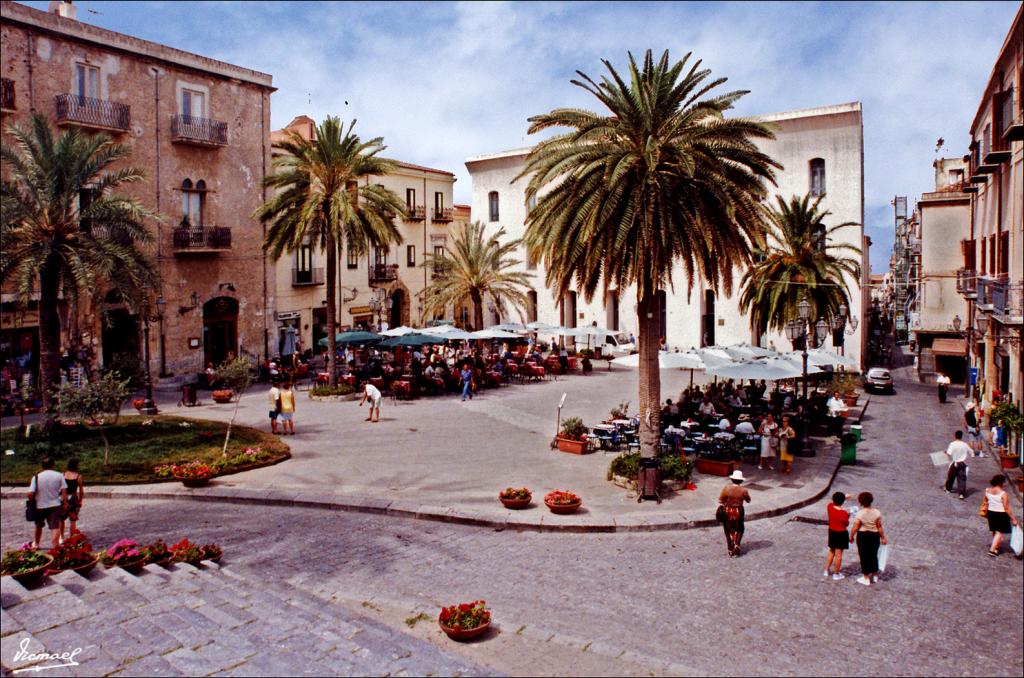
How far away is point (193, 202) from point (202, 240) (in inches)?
68.3

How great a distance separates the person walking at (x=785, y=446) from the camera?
58.5 ft

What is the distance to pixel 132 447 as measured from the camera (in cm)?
1903

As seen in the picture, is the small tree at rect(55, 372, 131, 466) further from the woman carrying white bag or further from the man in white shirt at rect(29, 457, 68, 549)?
the woman carrying white bag

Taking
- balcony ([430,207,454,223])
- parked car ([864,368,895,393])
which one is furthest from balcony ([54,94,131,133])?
parked car ([864,368,895,393])

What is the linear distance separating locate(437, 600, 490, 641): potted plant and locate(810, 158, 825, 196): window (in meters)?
37.9

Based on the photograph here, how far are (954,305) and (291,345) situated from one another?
31.5m

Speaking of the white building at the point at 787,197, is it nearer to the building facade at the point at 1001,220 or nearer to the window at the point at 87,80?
the building facade at the point at 1001,220

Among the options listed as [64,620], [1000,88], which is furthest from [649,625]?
[1000,88]

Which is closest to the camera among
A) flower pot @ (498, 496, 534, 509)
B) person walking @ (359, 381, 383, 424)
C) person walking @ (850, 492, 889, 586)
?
person walking @ (850, 492, 889, 586)

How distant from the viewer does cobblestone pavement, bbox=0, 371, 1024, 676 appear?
8703 millimetres

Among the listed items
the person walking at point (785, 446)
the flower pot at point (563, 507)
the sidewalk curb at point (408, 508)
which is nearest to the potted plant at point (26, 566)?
the sidewalk curb at point (408, 508)

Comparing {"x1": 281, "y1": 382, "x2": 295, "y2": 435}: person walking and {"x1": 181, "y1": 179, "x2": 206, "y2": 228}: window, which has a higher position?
{"x1": 181, "y1": 179, "x2": 206, "y2": 228}: window

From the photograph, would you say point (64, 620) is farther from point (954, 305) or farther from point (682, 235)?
point (954, 305)

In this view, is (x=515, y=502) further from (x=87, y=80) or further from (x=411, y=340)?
(x=87, y=80)
